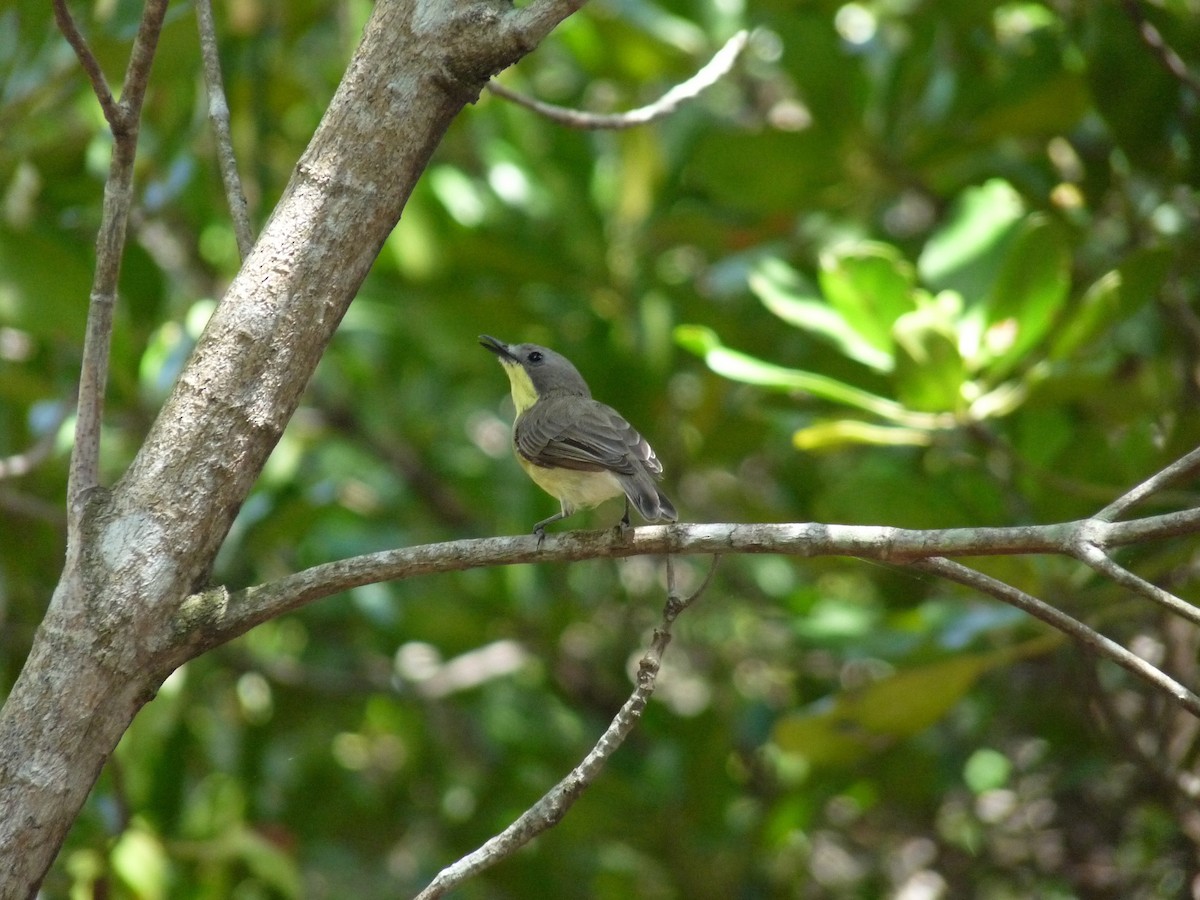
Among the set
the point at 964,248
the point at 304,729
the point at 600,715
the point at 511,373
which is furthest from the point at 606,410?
the point at 304,729

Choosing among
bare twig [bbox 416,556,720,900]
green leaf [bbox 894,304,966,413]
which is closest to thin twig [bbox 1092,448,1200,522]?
bare twig [bbox 416,556,720,900]

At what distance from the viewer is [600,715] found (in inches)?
198

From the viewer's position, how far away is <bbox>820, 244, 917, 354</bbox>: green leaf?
3.13m

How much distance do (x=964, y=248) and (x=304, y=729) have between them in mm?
3351

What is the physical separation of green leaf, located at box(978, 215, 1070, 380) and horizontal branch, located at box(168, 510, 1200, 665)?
5.33 ft

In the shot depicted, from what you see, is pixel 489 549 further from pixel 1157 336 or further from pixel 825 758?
pixel 1157 336

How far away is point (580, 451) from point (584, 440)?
4 centimetres

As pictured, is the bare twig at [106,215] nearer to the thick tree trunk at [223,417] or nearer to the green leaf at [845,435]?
the thick tree trunk at [223,417]

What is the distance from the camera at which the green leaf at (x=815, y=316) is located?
335cm

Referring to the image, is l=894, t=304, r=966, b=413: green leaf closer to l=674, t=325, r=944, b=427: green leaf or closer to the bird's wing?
l=674, t=325, r=944, b=427: green leaf

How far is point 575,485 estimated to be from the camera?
3.77 metres

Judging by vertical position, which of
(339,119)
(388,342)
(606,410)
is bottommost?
(339,119)

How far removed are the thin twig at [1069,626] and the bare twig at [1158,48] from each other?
→ 2.06 m

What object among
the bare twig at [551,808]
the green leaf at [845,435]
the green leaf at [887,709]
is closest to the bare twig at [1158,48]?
the green leaf at [845,435]
